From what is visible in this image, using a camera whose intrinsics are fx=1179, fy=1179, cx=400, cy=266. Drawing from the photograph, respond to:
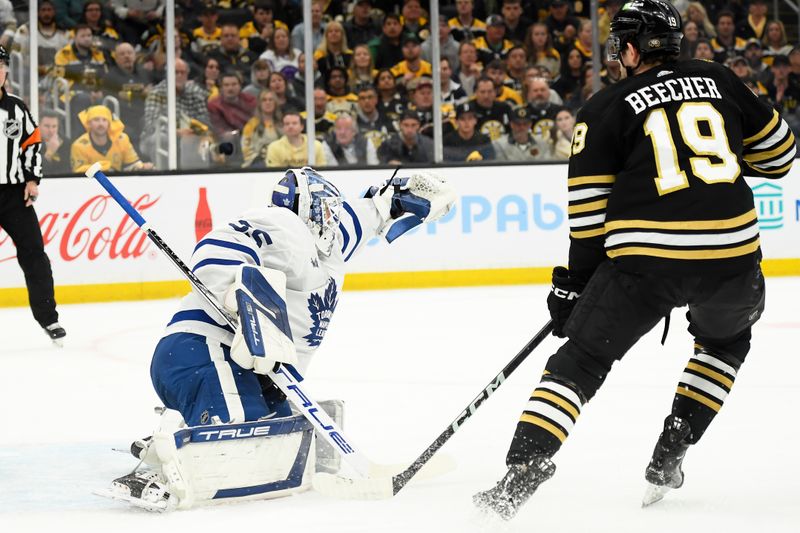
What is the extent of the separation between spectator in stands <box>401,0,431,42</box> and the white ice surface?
8.35ft

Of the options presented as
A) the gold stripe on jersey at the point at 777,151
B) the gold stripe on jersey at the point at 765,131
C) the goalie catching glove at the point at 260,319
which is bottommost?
the goalie catching glove at the point at 260,319

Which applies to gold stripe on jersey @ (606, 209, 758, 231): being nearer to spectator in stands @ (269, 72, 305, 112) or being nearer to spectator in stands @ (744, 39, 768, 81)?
spectator in stands @ (269, 72, 305, 112)

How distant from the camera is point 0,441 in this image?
3.05m

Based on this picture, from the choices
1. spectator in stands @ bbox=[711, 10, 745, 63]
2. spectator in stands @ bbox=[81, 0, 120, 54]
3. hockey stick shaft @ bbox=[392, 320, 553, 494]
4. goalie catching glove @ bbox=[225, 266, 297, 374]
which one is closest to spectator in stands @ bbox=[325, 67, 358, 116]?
spectator in stands @ bbox=[81, 0, 120, 54]

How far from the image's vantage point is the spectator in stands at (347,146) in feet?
23.4

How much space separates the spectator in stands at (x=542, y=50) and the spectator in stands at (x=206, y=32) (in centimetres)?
210

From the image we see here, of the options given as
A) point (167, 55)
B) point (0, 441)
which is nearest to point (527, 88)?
point (167, 55)

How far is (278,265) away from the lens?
2.56 metres

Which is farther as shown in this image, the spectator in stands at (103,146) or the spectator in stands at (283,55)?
the spectator in stands at (283,55)

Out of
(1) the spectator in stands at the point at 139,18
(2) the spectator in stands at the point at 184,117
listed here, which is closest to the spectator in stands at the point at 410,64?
(2) the spectator in stands at the point at 184,117

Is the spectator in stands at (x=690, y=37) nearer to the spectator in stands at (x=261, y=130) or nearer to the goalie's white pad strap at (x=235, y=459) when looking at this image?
the spectator in stands at (x=261, y=130)

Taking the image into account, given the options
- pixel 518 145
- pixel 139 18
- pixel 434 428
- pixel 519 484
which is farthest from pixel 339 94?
pixel 519 484

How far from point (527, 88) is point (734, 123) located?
18.9ft

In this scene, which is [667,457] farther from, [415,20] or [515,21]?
[515,21]
